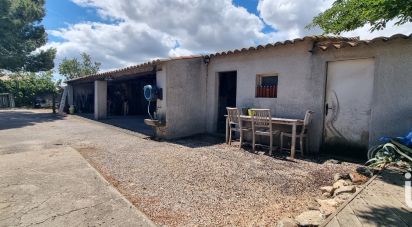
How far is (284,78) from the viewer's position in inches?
275

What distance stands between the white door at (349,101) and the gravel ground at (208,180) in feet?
2.83

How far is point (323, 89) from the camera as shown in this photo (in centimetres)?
618

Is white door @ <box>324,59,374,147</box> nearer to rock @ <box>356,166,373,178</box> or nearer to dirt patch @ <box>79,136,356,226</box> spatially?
dirt patch @ <box>79,136,356,226</box>

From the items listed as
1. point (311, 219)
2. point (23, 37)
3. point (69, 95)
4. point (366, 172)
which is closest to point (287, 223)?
point (311, 219)

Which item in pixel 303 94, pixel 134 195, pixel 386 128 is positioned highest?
pixel 303 94

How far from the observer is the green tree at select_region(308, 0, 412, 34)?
3.49m

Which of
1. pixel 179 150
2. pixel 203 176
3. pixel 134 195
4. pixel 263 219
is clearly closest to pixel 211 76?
pixel 179 150

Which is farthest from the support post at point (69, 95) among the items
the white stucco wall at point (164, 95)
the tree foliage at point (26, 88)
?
the white stucco wall at point (164, 95)

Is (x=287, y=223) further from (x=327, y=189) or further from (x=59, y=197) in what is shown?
(x=59, y=197)

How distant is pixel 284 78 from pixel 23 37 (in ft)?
68.2

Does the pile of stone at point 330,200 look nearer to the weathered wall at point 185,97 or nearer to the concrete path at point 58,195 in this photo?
the concrete path at point 58,195

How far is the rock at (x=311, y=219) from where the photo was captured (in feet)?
8.93

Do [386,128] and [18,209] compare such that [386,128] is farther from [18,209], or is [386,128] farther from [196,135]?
[18,209]

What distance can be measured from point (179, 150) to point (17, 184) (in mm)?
3726
